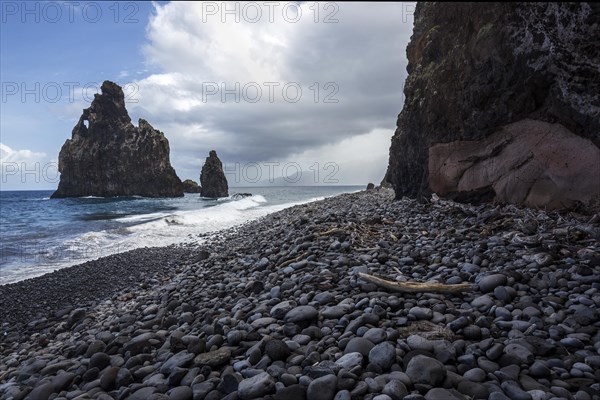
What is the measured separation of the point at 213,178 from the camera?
231 feet

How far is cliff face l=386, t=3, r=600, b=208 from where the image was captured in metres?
6.46

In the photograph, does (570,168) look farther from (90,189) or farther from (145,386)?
(90,189)

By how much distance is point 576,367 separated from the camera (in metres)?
2.68

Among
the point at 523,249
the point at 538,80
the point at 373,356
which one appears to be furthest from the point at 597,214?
the point at 373,356

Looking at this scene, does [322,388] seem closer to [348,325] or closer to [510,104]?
[348,325]

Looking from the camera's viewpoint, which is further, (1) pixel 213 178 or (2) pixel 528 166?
(1) pixel 213 178

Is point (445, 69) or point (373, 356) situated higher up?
point (445, 69)

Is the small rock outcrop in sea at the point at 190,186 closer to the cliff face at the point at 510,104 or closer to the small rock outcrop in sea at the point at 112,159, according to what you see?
the small rock outcrop in sea at the point at 112,159

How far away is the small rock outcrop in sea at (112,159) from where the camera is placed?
245ft

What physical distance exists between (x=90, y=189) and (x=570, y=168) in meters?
83.7

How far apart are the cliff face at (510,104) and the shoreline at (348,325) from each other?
113cm

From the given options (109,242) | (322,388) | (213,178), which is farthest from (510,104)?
(213,178)

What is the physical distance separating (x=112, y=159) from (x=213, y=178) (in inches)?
908

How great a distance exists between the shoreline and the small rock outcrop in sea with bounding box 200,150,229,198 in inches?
2534
